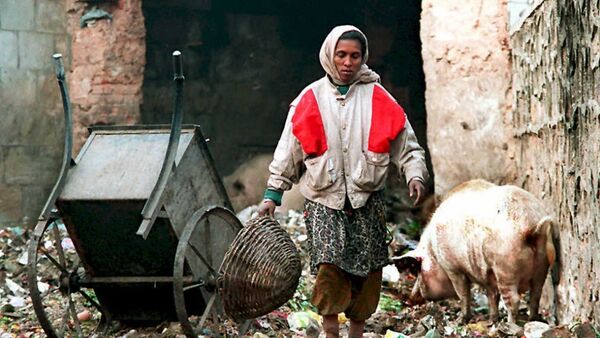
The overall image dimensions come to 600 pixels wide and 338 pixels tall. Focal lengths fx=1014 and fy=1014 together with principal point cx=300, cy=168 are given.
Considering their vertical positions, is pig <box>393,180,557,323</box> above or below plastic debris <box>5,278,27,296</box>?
above

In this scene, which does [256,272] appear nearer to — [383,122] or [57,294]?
[383,122]

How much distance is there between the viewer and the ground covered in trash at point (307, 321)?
5.88m

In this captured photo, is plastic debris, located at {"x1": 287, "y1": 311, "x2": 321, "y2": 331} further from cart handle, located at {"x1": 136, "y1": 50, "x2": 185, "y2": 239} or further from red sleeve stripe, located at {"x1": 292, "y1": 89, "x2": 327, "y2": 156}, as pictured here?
red sleeve stripe, located at {"x1": 292, "y1": 89, "x2": 327, "y2": 156}

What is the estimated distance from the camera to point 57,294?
7.29 metres

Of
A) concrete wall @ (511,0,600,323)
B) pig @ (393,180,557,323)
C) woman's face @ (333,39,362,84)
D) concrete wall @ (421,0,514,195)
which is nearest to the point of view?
woman's face @ (333,39,362,84)

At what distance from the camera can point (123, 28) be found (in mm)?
10195

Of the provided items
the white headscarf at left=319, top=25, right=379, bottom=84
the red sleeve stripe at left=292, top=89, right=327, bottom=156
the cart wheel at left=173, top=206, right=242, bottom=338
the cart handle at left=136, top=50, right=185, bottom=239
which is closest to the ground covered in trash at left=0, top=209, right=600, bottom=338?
the cart wheel at left=173, top=206, right=242, bottom=338

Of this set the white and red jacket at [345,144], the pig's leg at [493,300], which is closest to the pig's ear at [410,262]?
the pig's leg at [493,300]

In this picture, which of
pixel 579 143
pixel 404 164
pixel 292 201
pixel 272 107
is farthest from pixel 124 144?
pixel 272 107

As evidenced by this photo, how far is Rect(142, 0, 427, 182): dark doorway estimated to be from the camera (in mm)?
11938

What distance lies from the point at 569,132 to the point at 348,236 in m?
1.63

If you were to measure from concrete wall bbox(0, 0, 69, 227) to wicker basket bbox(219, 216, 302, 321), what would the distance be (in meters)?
5.37

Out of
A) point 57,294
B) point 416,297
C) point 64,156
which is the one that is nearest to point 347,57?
point 64,156

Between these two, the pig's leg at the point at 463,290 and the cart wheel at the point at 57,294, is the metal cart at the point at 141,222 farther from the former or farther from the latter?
the pig's leg at the point at 463,290
